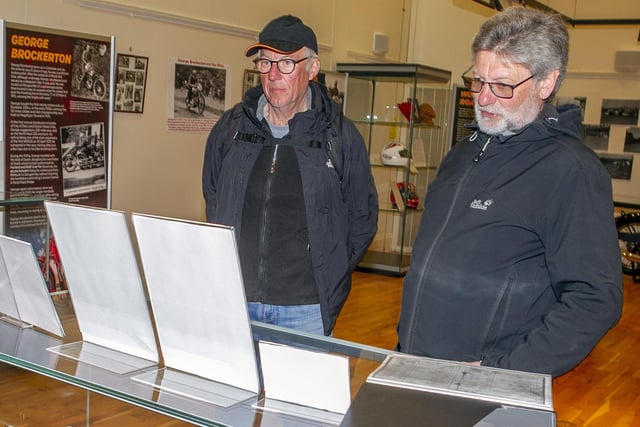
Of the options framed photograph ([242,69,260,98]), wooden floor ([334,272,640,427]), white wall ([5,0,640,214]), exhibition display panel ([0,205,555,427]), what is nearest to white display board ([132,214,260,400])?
exhibition display panel ([0,205,555,427])

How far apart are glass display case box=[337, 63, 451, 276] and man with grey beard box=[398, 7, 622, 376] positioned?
252 inches

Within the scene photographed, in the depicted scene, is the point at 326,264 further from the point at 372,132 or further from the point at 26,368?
the point at 372,132

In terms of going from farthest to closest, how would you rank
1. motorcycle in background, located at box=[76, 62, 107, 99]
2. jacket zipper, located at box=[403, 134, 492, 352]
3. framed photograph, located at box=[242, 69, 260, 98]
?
framed photograph, located at box=[242, 69, 260, 98], motorcycle in background, located at box=[76, 62, 107, 99], jacket zipper, located at box=[403, 134, 492, 352]

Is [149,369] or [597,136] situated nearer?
[149,369]

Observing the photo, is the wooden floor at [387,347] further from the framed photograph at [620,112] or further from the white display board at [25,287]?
the framed photograph at [620,112]

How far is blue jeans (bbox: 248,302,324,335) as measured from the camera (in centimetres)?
239

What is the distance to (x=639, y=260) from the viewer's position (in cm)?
888

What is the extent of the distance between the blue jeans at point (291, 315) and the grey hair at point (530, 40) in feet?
3.58

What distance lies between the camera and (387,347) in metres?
5.38

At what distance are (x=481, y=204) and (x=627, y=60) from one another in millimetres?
10291

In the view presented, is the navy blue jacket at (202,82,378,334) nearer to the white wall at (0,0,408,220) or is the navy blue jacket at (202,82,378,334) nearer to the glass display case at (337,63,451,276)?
the white wall at (0,0,408,220)

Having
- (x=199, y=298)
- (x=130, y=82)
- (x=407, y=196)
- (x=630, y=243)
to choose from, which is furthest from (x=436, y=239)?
(x=630, y=243)

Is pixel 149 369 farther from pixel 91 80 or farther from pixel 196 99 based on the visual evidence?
pixel 196 99

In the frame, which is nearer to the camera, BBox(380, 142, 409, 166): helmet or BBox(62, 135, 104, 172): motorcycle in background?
Result: BBox(62, 135, 104, 172): motorcycle in background
